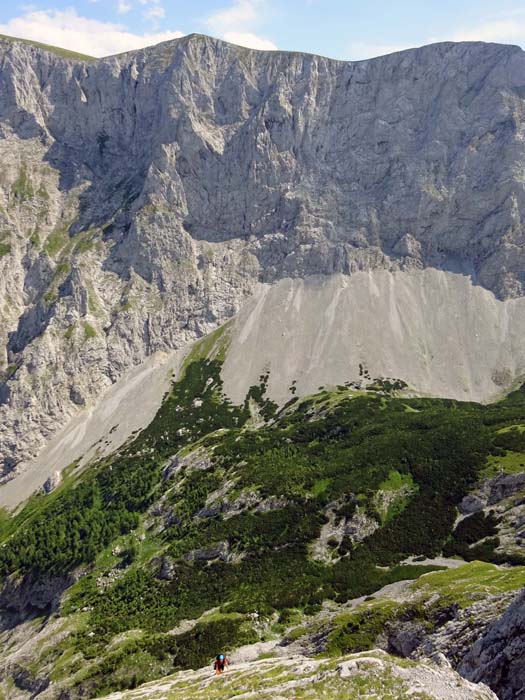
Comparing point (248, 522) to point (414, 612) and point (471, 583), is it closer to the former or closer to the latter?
point (471, 583)

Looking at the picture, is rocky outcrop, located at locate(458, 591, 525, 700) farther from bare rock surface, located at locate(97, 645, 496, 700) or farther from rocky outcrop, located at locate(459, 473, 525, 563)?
rocky outcrop, located at locate(459, 473, 525, 563)

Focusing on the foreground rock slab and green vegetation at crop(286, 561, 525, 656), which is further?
green vegetation at crop(286, 561, 525, 656)

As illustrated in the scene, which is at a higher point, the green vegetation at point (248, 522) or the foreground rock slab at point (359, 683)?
the foreground rock slab at point (359, 683)

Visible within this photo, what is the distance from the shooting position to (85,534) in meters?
148

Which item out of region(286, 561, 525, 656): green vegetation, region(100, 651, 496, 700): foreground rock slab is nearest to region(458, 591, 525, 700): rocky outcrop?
region(100, 651, 496, 700): foreground rock slab

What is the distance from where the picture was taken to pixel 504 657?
31.7 m

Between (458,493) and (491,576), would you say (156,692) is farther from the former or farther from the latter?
(458,493)

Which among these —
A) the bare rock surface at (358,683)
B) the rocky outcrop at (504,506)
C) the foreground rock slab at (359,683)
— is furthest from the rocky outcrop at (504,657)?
the rocky outcrop at (504,506)

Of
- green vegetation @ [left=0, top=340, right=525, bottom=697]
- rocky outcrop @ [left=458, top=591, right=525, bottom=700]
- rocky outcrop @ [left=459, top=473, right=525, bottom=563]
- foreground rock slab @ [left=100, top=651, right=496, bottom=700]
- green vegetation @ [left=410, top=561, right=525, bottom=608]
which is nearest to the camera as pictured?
foreground rock slab @ [left=100, top=651, right=496, bottom=700]

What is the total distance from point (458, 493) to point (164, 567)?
5951cm

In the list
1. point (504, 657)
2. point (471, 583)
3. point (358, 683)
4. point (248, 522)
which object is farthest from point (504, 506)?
point (358, 683)

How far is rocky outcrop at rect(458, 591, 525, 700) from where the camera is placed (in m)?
30.6

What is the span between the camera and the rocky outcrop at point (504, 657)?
30.6 metres

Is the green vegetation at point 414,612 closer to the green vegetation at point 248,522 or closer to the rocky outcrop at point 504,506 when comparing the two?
the green vegetation at point 248,522
